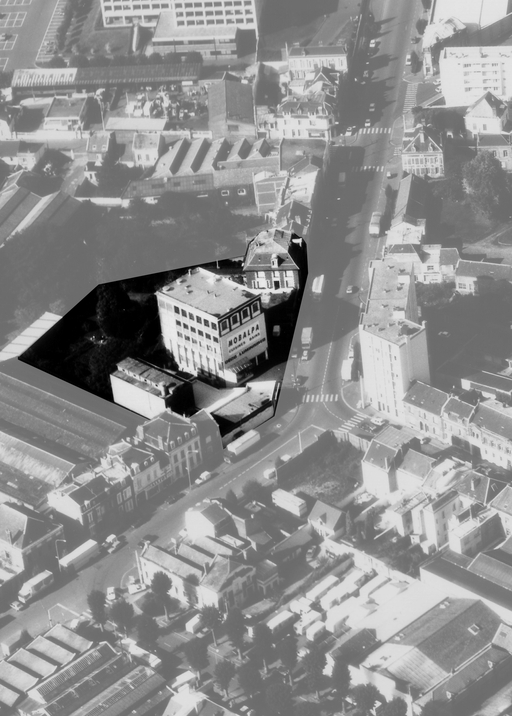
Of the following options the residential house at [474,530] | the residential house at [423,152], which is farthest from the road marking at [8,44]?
the residential house at [474,530]

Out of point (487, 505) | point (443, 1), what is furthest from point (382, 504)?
point (443, 1)

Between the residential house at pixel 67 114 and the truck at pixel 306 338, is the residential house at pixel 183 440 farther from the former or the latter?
the residential house at pixel 67 114

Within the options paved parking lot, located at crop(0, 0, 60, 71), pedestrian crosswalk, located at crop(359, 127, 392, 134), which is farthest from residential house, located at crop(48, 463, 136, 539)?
pedestrian crosswalk, located at crop(359, 127, 392, 134)

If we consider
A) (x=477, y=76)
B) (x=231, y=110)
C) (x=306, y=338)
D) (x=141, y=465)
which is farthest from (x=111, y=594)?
(x=477, y=76)

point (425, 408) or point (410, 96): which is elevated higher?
point (410, 96)

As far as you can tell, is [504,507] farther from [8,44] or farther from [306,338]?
[8,44]
